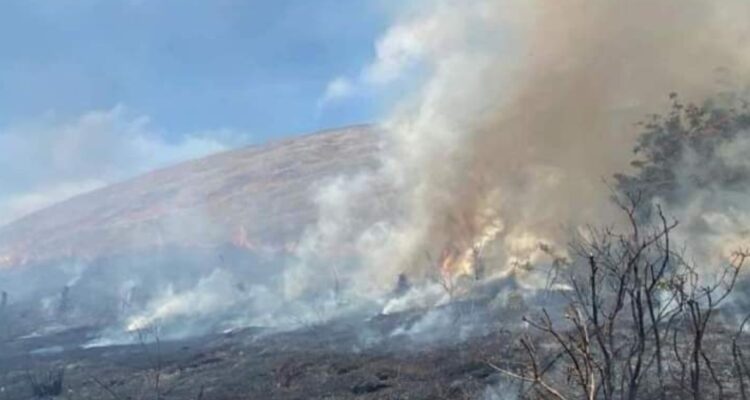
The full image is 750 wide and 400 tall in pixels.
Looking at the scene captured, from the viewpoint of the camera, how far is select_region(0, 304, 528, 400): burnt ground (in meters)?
21.7

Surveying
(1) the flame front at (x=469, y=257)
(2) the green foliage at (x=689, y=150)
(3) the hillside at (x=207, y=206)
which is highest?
(3) the hillside at (x=207, y=206)

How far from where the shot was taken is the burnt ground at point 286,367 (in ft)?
71.1

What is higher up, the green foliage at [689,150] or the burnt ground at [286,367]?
the green foliage at [689,150]

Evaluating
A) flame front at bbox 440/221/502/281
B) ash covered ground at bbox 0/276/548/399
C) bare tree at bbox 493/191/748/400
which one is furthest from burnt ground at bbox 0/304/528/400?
flame front at bbox 440/221/502/281

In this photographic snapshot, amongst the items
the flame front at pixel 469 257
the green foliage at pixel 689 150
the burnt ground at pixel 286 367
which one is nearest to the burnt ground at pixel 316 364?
the burnt ground at pixel 286 367

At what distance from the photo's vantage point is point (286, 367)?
25.7 meters

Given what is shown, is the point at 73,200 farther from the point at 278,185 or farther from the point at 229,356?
the point at 229,356

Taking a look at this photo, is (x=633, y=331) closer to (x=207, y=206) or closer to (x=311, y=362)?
(x=311, y=362)

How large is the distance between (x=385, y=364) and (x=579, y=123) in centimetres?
2638

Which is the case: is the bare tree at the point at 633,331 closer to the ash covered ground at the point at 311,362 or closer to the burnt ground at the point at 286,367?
the ash covered ground at the point at 311,362

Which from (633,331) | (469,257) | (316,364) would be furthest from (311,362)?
(469,257)

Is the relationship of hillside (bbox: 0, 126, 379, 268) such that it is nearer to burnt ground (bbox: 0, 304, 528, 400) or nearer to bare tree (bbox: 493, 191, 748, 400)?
burnt ground (bbox: 0, 304, 528, 400)

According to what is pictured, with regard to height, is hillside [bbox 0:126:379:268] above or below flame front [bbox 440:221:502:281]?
above

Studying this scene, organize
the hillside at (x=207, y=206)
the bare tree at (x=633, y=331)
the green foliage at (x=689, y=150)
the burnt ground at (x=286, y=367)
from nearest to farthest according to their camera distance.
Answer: the bare tree at (x=633, y=331) → the burnt ground at (x=286, y=367) → the green foliage at (x=689, y=150) → the hillside at (x=207, y=206)
